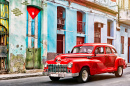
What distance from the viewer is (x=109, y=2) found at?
1087 inches

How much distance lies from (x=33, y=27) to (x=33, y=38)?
854 mm

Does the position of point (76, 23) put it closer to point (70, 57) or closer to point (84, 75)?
point (70, 57)

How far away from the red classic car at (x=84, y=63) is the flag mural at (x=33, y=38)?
6.13m

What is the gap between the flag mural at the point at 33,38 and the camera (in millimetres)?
17828

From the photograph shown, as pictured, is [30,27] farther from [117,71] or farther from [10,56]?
[117,71]

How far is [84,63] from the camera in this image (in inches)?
428

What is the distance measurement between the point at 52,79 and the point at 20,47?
5840 mm

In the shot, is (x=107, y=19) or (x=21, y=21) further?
(x=107, y=19)

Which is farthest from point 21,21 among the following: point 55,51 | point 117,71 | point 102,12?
point 102,12

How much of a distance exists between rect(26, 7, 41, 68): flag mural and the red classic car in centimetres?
613

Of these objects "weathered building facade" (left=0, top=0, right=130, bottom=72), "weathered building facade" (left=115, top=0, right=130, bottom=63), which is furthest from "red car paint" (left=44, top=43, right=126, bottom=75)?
"weathered building facade" (left=115, top=0, right=130, bottom=63)

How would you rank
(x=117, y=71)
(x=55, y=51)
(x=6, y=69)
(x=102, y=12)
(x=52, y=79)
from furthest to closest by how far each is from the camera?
(x=102, y=12) → (x=55, y=51) → (x=6, y=69) → (x=117, y=71) → (x=52, y=79)

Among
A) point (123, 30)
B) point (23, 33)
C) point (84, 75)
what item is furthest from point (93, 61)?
point (123, 30)

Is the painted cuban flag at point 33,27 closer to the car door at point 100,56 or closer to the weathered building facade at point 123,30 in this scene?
the car door at point 100,56
